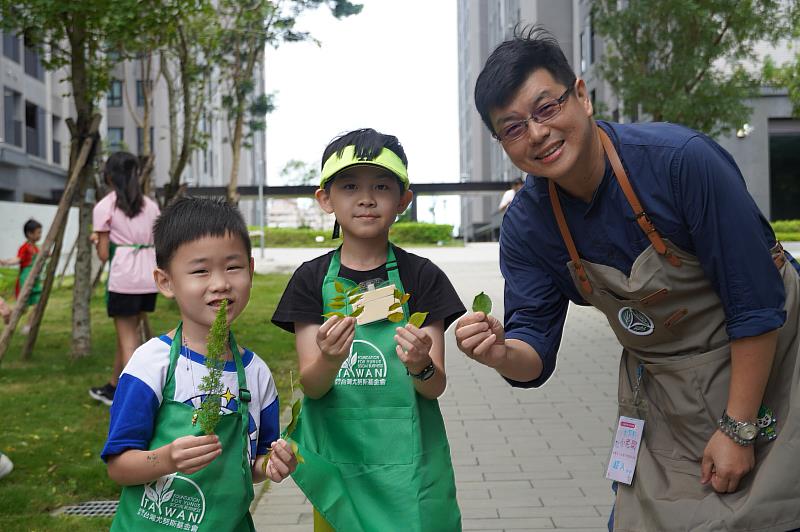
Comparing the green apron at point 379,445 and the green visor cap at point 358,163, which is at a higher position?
the green visor cap at point 358,163

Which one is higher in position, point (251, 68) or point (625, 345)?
point (251, 68)

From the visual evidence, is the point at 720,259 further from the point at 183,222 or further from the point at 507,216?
the point at 183,222

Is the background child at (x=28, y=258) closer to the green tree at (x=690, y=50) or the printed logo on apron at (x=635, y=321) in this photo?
→ the printed logo on apron at (x=635, y=321)

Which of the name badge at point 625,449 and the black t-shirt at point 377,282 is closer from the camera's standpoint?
the name badge at point 625,449

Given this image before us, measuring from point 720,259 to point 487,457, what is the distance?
3942mm

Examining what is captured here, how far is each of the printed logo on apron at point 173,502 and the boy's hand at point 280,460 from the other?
0.22 metres

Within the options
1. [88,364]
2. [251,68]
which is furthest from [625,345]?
[251,68]

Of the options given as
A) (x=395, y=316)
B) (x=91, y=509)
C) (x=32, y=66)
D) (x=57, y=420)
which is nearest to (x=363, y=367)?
(x=395, y=316)

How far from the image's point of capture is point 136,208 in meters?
7.37

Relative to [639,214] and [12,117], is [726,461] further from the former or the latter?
[12,117]

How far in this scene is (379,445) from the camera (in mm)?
3066

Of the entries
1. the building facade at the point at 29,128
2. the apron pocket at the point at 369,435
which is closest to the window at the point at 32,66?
the building facade at the point at 29,128

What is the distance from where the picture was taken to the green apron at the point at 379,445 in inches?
119

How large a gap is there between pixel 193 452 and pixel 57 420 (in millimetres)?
5101
